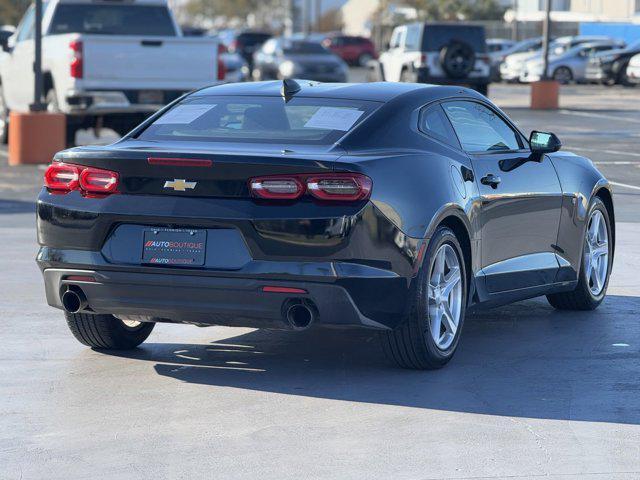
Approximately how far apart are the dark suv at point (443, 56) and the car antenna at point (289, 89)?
1050 inches

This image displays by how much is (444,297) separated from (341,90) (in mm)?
1302

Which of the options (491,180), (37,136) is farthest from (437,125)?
(37,136)

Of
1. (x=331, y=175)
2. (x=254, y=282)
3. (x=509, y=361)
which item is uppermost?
(x=331, y=175)

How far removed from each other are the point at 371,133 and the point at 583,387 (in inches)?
63.3

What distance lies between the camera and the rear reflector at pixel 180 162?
7031 millimetres

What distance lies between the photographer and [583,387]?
7.17m

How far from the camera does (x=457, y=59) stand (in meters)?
35.2

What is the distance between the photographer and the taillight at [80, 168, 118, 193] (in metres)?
7.20

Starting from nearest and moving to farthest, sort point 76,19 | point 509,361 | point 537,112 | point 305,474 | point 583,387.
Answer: point 305,474 → point 583,387 → point 509,361 → point 76,19 → point 537,112

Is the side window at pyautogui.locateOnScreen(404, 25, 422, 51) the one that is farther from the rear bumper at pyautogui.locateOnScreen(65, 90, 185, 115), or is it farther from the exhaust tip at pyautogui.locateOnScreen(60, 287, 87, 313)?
the exhaust tip at pyautogui.locateOnScreen(60, 287, 87, 313)

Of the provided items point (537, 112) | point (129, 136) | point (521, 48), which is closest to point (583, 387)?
point (129, 136)

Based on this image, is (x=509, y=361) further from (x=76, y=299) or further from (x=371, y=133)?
(x=76, y=299)

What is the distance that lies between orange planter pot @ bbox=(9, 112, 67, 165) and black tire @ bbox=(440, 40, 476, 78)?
16.8 meters

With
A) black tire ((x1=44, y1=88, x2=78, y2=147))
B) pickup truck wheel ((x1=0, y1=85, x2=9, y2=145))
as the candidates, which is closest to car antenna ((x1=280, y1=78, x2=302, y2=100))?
black tire ((x1=44, y1=88, x2=78, y2=147))
